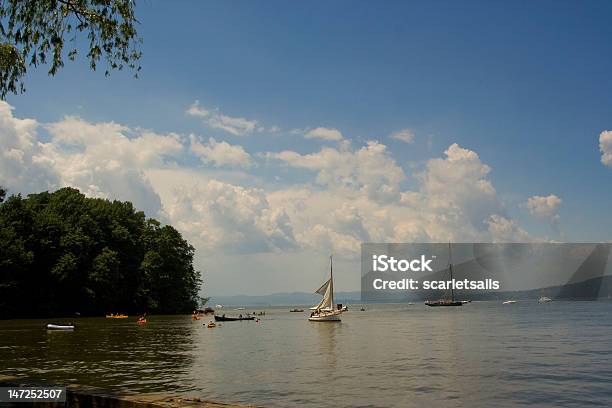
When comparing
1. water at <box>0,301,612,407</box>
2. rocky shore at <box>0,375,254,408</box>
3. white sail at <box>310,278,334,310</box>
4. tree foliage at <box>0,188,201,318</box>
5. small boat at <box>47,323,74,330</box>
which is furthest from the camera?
white sail at <box>310,278,334,310</box>

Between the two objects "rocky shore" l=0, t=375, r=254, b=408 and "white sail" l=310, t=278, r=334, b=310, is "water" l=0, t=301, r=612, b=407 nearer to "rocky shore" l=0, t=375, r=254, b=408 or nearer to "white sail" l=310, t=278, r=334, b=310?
"rocky shore" l=0, t=375, r=254, b=408

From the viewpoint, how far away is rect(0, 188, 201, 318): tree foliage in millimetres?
105125

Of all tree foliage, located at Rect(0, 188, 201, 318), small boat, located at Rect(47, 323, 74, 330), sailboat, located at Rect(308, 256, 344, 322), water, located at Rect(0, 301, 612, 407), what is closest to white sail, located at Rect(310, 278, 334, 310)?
sailboat, located at Rect(308, 256, 344, 322)

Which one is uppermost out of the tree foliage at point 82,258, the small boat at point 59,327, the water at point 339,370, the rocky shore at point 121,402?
the tree foliage at point 82,258

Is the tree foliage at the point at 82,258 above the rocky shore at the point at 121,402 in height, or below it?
above

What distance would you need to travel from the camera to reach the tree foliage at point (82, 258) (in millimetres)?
105125

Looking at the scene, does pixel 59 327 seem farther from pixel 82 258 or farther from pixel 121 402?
pixel 121 402

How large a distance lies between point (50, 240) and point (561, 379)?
102256 mm

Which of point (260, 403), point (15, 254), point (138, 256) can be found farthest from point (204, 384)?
point (138, 256)

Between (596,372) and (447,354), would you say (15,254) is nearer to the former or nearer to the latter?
(447,354)

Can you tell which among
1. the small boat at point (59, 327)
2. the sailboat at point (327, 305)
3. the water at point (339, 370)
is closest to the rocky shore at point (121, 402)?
the water at point (339, 370)

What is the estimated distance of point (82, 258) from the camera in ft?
380

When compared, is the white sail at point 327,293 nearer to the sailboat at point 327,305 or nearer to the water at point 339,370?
the sailboat at point 327,305

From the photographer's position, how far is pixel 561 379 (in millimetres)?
32375
